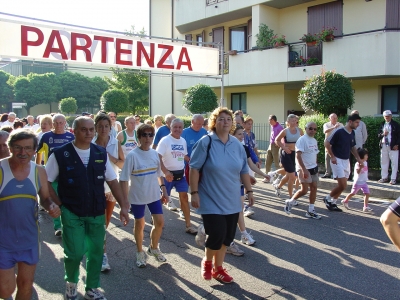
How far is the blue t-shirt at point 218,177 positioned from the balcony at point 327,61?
12.4 metres

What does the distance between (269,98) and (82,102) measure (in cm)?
4528

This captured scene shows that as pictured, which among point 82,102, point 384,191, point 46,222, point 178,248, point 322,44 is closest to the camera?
point 178,248

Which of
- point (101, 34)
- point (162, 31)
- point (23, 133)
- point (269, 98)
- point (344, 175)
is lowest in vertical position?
point (344, 175)

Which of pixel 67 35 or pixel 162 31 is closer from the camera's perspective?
pixel 67 35

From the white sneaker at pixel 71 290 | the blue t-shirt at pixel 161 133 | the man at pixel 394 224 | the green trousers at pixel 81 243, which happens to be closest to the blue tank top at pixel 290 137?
the blue t-shirt at pixel 161 133

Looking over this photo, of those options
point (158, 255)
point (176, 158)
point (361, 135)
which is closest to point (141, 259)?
point (158, 255)

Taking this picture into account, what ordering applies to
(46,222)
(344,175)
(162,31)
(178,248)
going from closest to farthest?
(178,248), (46,222), (344,175), (162,31)

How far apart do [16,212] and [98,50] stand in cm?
868

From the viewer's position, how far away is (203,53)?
13148 mm

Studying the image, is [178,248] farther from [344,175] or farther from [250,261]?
[344,175]

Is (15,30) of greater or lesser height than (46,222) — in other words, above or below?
above

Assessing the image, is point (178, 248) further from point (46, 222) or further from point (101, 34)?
point (101, 34)

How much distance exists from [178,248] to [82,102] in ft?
189

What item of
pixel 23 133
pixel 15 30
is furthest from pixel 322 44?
pixel 23 133
